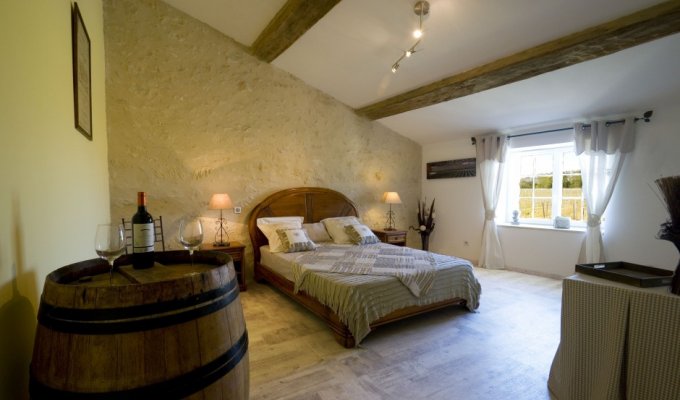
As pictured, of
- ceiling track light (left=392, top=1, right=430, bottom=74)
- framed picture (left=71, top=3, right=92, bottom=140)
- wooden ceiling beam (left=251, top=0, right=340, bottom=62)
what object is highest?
wooden ceiling beam (left=251, top=0, right=340, bottom=62)

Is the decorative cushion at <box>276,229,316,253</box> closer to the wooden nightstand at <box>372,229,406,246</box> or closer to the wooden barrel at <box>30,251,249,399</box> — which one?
the wooden nightstand at <box>372,229,406,246</box>

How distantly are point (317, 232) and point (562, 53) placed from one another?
10.6 feet

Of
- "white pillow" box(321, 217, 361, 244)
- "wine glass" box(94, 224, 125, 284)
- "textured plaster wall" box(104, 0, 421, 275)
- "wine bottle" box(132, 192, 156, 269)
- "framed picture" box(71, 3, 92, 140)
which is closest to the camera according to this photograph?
"wine glass" box(94, 224, 125, 284)

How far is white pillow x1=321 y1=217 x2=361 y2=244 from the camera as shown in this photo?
423 cm

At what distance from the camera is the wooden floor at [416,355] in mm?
1906

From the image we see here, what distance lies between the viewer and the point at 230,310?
0.92 m

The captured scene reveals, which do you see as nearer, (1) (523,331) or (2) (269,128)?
(1) (523,331)

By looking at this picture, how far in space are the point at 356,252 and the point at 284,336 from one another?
4.16ft

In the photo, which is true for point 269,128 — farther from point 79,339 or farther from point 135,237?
point 79,339

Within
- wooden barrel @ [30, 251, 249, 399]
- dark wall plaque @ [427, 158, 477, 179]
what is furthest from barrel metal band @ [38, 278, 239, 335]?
dark wall plaque @ [427, 158, 477, 179]

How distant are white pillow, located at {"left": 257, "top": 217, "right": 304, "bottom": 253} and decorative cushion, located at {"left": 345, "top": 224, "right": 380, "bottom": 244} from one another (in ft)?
2.18

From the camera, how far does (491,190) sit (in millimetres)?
4758

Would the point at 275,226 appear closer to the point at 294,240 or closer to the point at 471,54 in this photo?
the point at 294,240

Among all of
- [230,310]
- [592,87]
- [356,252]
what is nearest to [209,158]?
[356,252]
